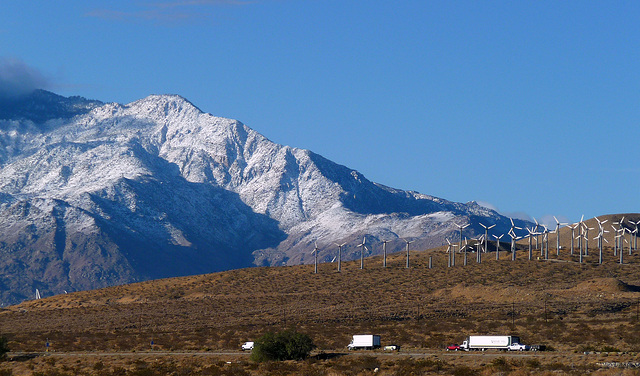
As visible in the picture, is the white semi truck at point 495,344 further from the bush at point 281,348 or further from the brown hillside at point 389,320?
the bush at point 281,348

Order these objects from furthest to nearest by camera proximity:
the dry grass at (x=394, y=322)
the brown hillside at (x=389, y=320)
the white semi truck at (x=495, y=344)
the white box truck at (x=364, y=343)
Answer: the brown hillside at (x=389, y=320)
the white box truck at (x=364, y=343)
the dry grass at (x=394, y=322)
the white semi truck at (x=495, y=344)

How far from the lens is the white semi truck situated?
97250 mm

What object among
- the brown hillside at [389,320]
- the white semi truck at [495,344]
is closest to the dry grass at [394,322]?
the brown hillside at [389,320]

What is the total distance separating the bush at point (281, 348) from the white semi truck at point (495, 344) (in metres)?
16.9

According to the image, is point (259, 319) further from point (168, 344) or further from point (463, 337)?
point (463, 337)

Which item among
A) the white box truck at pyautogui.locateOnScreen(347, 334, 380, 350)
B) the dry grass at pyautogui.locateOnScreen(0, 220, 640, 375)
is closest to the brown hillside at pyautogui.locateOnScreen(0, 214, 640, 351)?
the dry grass at pyautogui.locateOnScreen(0, 220, 640, 375)

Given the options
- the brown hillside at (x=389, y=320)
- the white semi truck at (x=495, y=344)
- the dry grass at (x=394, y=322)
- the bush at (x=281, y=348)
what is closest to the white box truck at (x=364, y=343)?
the dry grass at (x=394, y=322)

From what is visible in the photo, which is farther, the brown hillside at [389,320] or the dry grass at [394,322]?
the brown hillside at [389,320]

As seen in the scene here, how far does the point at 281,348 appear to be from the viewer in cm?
9606

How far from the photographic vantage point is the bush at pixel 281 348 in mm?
95438

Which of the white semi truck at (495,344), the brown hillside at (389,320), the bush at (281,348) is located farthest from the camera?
the brown hillside at (389,320)

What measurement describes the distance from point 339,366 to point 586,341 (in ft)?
107

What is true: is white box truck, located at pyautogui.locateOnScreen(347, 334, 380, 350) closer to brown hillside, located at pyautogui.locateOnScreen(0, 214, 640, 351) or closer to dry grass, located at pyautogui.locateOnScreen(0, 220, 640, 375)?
dry grass, located at pyautogui.locateOnScreen(0, 220, 640, 375)

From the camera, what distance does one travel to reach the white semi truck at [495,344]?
9725cm
